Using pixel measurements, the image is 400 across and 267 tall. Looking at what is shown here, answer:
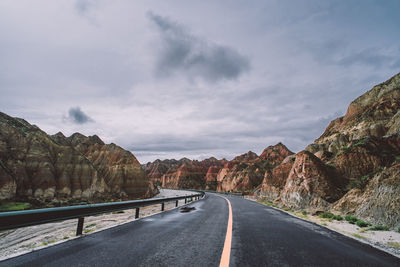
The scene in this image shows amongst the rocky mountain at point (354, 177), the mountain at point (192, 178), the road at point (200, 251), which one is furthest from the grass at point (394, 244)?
the mountain at point (192, 178)

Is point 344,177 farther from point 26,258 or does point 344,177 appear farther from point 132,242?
point 26,258

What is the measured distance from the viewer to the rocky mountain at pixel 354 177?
952 centimetres

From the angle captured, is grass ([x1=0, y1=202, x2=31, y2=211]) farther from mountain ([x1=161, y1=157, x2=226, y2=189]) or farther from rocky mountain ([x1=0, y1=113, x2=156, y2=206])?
mountain ([x1=161, y1=157, x2=226, y2=189])

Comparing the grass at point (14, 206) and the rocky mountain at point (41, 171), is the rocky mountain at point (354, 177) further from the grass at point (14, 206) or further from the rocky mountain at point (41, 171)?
the rocky mountain at point (41, 171)

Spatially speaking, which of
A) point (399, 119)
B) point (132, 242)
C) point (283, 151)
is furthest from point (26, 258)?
point (283, 151)

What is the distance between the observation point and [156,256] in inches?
154

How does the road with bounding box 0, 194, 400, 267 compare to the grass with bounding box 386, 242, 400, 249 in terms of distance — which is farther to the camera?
the grass with bounding box 386, 242, 400, 249

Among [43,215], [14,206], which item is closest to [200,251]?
[43,215]

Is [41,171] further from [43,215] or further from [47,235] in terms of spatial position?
[43,215]

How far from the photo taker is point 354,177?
67.1 feet

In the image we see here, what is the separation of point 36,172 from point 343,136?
212 feet

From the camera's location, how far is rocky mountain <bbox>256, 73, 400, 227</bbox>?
9.52 metres

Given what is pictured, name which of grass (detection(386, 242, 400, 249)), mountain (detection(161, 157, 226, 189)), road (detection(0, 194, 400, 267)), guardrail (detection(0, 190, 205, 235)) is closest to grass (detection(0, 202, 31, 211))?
guardrail (detection(0, 190, 205, 235))

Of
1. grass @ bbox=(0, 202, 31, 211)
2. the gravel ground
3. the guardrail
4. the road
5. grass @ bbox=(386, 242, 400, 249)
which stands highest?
the guardrail
